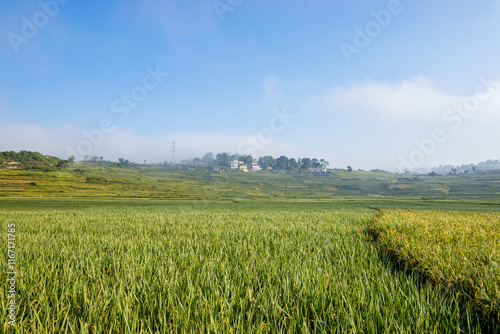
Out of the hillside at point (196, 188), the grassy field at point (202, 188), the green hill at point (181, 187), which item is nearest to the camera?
the grassy field at point (202, 188)

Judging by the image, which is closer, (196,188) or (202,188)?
(196,188)

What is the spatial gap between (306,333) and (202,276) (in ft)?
5.67

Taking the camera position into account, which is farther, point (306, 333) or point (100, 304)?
point (100, 304)

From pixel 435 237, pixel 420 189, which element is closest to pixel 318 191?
pixel 420 189

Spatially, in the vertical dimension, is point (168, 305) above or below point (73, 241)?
above

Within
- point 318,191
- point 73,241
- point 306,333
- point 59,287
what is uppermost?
point 306,333

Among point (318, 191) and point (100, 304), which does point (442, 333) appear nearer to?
point (100, 304)

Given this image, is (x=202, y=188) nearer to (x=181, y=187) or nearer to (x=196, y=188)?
(x=196, y=188)

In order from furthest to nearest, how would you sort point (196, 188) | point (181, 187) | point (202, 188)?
1. point (202, 188)
2. point (181, 187)
3. point (196, 188)

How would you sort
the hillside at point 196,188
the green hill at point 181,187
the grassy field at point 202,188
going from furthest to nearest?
1. the green hill at point 181,187
2. the hillside at point 196,188
3. the grassy field at point 202,188

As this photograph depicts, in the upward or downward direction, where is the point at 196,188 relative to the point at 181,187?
downward

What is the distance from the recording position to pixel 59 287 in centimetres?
308

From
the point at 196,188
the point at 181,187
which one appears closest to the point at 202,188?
the point at 196,188

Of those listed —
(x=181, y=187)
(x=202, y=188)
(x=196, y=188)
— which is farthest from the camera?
(x=202, y=188)
